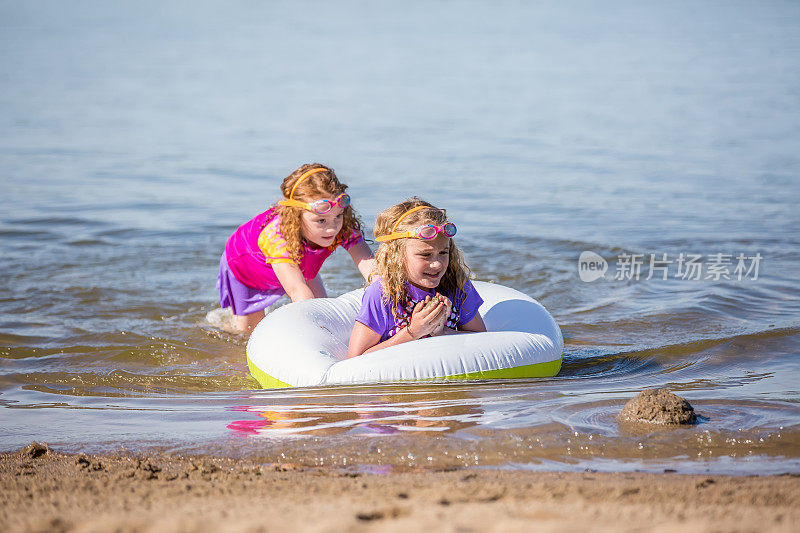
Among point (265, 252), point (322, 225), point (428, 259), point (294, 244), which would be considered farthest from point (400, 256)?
point (265, 252)

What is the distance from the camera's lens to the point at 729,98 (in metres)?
19.2

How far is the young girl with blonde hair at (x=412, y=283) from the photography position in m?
4.59

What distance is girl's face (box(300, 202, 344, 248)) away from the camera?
5.57 meters

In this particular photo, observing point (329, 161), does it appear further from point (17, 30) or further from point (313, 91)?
point (17, 30)

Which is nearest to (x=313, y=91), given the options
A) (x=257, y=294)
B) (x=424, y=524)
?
Answer: (x=257, y=294)

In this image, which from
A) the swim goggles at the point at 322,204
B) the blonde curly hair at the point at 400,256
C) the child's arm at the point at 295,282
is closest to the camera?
the blonde curly hair at the point at 400,256

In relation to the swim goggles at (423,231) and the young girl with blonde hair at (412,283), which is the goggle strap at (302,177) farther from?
the swim goggles at (423,231)

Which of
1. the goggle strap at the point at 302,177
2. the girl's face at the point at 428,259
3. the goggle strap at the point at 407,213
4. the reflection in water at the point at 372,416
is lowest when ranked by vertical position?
the reflection in water at the point at 372,416

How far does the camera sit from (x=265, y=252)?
5.86 metres

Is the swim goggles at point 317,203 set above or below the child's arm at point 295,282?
above

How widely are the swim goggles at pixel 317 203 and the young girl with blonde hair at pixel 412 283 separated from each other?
0.76 metres

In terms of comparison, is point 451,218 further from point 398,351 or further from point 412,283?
point 398,351

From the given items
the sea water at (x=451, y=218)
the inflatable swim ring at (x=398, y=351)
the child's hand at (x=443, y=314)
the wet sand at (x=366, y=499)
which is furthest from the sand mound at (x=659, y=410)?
the child's hand at (x=443, y=314)

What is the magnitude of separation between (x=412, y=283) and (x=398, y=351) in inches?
15.4
